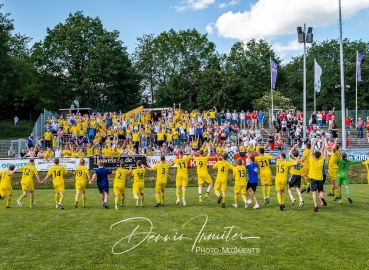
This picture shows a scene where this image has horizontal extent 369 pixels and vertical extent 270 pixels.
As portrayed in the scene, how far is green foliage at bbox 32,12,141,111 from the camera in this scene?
180 ft

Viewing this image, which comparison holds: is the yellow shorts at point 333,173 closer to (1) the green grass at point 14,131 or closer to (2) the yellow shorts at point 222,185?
(2) the yellow shorts at point 222,185

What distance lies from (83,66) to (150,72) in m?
18.8

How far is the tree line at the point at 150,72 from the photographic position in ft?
181

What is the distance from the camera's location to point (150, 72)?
73812 millimetres

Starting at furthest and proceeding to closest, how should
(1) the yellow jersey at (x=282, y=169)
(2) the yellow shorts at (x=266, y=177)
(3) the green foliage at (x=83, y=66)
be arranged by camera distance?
(3) the green foliage at (x=83, y=66), (2) the yellow shorts at (x=266, y=177), (1) the yellow jersey at (x=282, y=169)

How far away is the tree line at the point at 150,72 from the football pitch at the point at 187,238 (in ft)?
131

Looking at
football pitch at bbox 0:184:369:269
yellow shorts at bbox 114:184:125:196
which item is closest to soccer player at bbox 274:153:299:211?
football pitch at bbox 0:184:369:269

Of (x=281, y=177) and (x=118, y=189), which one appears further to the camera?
(x=118, y=189)

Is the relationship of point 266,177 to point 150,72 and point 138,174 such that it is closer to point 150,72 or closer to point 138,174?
point 138,174

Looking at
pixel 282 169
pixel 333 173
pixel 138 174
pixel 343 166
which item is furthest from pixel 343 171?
pixel 138 174

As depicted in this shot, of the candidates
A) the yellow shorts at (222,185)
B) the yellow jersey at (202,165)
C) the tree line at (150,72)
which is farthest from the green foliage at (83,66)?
the yellow shorts at (222,185)

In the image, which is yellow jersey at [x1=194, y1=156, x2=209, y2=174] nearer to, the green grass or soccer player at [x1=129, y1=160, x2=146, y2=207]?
soccer player at [x1=129, y1=160, x2=146, y2=207]

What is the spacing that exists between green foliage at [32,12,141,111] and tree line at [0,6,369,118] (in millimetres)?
138

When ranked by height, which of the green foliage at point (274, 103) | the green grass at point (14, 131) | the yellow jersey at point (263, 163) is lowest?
the yellow jersey at point (263, 163)
